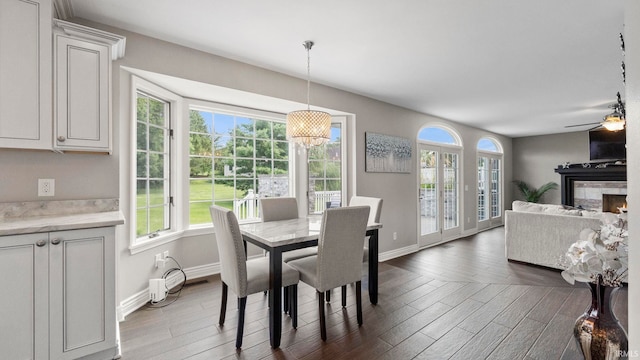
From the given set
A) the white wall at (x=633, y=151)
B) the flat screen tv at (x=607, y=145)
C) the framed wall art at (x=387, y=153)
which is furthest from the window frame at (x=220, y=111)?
the flat screen tv at (x=607, y=145)

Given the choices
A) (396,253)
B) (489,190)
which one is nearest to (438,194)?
(396,253)

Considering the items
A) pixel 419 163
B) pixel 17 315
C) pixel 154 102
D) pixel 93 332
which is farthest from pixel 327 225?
pixel 419 163

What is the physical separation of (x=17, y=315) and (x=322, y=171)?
10.2 ft

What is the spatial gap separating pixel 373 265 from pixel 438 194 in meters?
3.27

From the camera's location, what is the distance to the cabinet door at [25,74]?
1.66 m

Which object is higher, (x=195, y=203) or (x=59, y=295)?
(x=195, y=203)

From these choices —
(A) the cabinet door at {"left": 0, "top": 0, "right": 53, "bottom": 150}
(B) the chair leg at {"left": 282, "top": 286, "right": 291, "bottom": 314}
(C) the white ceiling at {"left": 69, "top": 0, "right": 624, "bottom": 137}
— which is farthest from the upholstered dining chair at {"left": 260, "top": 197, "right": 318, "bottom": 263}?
Answer: (A) the cabinet door at {"left": 0, "top": 0, "right": 53, "bottom": 150}

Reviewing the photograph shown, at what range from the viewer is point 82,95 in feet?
6.26

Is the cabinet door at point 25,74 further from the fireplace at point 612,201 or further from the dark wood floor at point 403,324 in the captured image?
the fireplace at point 612,201

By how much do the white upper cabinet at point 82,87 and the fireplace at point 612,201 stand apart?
26.8ft

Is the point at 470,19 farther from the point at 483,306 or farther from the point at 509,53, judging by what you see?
the point at 483,306

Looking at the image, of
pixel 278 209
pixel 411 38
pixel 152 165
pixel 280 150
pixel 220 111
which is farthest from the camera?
pixel 280 150

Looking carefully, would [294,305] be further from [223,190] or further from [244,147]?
[244,147]

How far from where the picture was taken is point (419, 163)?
4.88 metres
